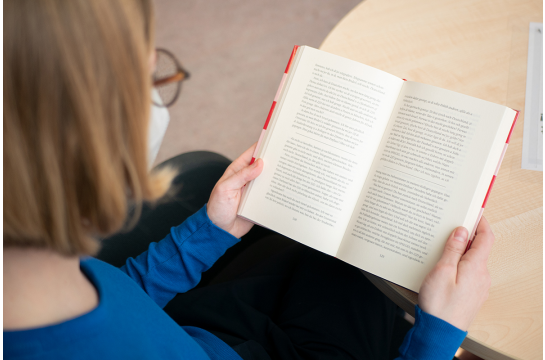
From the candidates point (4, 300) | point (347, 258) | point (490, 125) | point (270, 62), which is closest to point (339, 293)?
point (347, 258)

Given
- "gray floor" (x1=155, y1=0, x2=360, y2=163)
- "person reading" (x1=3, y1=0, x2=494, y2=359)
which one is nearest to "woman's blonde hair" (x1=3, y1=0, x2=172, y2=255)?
"person reading" (x1=3, y1=0, x2=494, y2=359)

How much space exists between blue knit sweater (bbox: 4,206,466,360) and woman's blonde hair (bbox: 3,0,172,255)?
8 centimetres

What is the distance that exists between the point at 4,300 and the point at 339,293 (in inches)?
19.7

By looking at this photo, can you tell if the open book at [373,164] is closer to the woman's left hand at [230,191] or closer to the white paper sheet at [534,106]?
the woman's left hand at [230,191]

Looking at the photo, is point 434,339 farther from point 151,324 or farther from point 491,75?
point 491,75

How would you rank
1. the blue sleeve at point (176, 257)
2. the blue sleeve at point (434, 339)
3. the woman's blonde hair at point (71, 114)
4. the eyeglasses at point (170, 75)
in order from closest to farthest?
1. the woman's blonde hair at point (71, 114)
2. the blue sleeve at point (434, 339)
3. the blue sleeve at point (176, 257)
4. the eyeglasses at point (170, 75)

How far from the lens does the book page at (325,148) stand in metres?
0.54

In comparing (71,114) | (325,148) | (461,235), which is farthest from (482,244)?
(71,114)

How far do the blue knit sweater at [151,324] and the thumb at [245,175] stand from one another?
69 mm

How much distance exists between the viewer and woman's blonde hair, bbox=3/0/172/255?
26 cm

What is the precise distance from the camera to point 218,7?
1479 millimetres

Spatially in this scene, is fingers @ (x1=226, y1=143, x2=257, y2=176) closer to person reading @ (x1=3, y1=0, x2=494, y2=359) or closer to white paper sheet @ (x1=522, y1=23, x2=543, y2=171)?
person reading @ (x1=3, y1=0, x2=494, y2=359)

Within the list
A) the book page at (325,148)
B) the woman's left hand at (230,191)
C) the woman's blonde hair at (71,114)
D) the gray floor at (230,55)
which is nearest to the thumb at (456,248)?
the book page at (325,148)

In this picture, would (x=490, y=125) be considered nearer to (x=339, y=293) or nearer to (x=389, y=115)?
(x=389, y=115)
